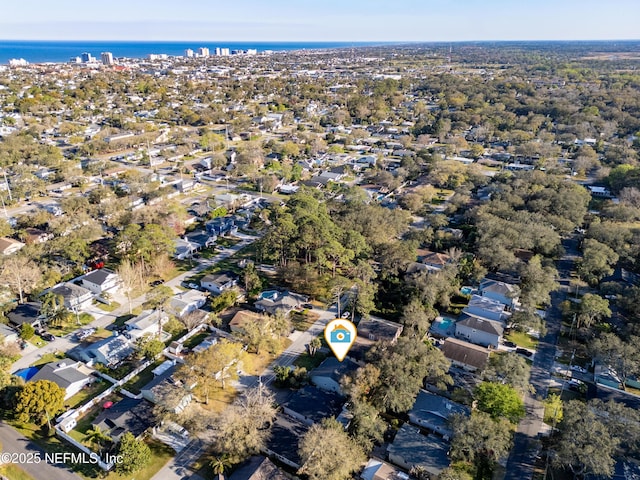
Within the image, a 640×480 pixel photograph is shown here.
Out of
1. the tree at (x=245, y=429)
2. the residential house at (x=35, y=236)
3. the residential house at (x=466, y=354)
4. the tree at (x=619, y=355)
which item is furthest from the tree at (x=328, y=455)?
the residential house at (x=35, y=236)

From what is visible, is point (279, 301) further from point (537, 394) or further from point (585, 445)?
point (585, 445)

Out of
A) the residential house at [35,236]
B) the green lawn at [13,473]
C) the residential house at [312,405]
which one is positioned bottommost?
the green lawn at [13,473]

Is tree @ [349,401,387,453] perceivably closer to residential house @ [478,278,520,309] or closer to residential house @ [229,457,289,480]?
residential house @ [229,457,289,480]

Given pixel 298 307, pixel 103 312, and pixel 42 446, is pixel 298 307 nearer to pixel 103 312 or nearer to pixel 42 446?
pixel 103 312

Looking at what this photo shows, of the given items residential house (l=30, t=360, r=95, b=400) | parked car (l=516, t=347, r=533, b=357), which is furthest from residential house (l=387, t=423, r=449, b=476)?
residential house (l=30, t=360, r=95, b=400)

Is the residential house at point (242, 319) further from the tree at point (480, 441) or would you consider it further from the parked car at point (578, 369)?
the parked car at point (578, 369)

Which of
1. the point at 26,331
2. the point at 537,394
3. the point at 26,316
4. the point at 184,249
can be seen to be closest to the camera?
the point at 537,394

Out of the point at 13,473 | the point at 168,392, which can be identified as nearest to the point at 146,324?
the point at 168,392

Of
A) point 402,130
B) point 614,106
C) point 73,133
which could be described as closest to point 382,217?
point 402,130
